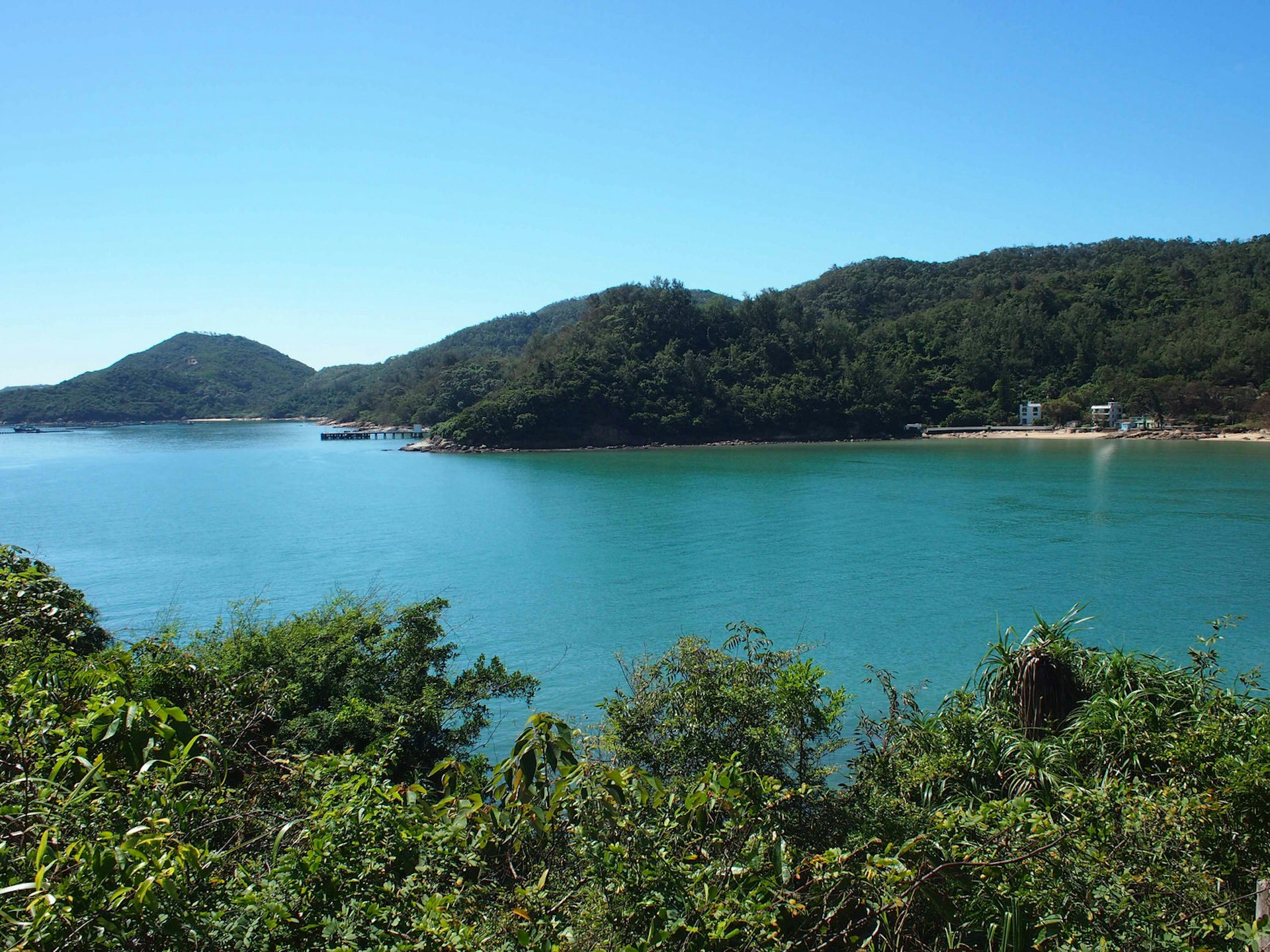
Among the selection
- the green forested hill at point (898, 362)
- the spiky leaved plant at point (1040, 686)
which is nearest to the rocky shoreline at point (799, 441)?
the green forested hill at point (898, 362)

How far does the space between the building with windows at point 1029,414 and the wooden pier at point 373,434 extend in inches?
2745

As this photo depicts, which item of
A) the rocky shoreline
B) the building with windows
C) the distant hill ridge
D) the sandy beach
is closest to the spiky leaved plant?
the rocky shoreline

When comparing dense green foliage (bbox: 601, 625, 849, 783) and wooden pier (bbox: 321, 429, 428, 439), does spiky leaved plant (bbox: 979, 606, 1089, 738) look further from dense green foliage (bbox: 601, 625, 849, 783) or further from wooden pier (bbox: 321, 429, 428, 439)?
wooden pier (bbox: 321, 429, 428, 439)

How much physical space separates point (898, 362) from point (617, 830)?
99.9m

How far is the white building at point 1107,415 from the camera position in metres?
81.1

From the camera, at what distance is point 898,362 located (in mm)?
96625

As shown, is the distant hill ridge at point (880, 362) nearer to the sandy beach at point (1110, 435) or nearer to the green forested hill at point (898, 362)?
the green forested hill at point (898, 362)

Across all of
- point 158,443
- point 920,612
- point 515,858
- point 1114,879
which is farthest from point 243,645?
point 158,443

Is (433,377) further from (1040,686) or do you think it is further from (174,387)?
(1040,686)

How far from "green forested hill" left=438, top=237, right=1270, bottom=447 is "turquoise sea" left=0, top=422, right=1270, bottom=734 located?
24702 millimetres

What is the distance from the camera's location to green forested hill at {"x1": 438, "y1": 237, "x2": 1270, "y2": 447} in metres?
79.7

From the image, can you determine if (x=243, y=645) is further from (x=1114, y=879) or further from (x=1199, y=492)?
(x=1199, y=492)

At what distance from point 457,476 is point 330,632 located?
46.6 meters

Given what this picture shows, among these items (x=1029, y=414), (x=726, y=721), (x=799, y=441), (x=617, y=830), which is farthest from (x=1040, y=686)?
(x=1029, y=414)
